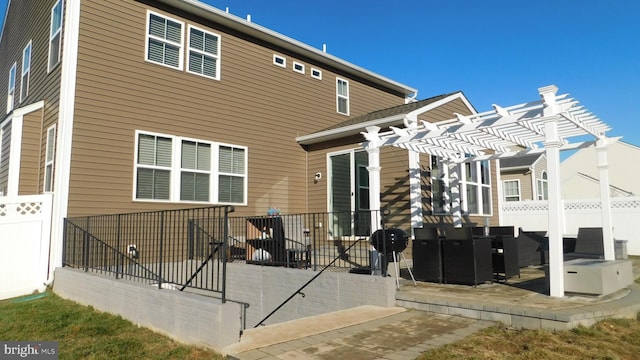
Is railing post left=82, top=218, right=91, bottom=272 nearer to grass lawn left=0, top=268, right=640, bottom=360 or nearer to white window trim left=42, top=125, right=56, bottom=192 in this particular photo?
grass lawn left=0, top=268, right=640, bottom=360

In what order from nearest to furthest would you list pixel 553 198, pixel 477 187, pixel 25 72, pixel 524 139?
pixel 553 198 → pixel 524 139 → pixel 25 72 → pixel 477 187

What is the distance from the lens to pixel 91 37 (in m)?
8.61

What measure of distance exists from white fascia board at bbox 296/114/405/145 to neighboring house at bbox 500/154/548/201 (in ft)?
43.4

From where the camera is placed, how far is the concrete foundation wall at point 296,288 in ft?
19.7

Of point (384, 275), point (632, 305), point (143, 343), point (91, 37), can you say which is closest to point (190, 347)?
point (143, 343)

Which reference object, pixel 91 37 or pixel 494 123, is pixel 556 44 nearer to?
pixel 494 123

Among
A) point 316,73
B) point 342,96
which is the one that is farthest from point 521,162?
point 316,73

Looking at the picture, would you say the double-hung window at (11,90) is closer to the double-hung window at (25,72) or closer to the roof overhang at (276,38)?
the double-hung window at (25,72)

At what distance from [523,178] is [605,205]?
13.9 m

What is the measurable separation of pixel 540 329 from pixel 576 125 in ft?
14.4

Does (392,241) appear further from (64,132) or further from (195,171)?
(64,132)

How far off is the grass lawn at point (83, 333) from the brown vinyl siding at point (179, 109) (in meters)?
2.10

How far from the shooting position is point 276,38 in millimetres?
11633

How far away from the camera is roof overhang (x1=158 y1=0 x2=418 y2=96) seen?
9.90 meters
